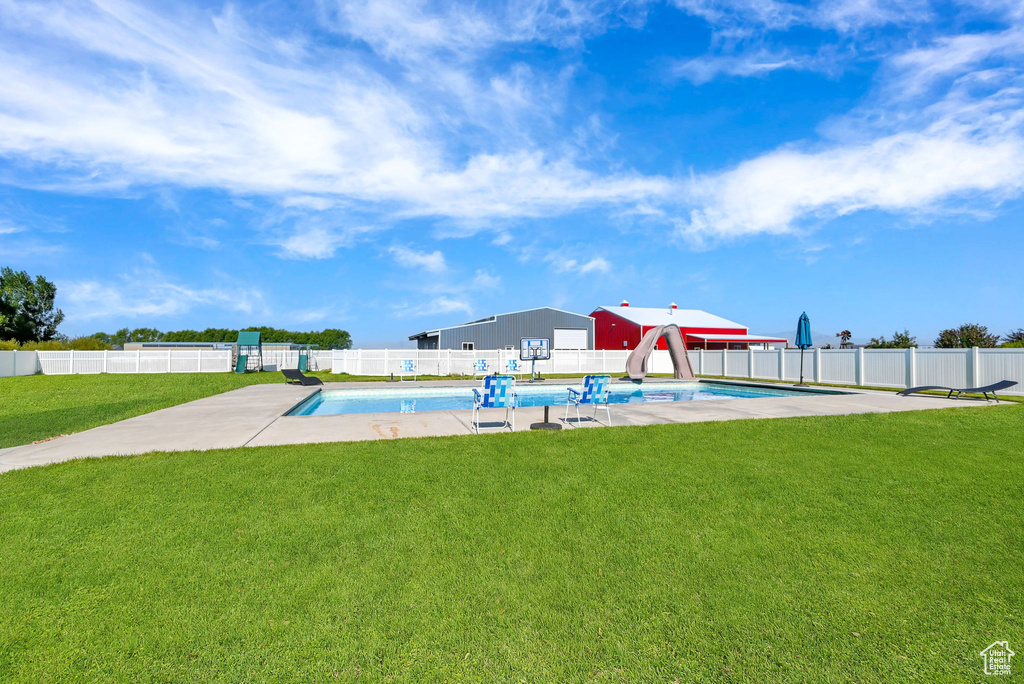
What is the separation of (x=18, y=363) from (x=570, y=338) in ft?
114

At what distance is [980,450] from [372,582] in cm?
839

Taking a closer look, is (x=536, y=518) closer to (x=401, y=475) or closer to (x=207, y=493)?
(x=401, y=475)

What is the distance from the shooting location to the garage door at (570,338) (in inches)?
1525

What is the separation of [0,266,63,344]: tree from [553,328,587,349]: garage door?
1797 inches

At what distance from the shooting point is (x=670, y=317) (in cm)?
4138

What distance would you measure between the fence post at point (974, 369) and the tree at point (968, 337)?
17.3m

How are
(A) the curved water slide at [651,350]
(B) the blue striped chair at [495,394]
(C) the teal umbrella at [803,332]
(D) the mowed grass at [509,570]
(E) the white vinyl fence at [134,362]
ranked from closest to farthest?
(D) the mowed grass at [509,570]
(B) the blue striped chair at [495,394]
(C) the teal umbrella at [803,332]
(A) the curved water slide at [651,350]
(E) the white vinyl fence at [134,362]

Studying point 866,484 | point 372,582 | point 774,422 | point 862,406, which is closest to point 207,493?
point 372,582

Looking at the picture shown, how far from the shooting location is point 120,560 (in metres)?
3.54

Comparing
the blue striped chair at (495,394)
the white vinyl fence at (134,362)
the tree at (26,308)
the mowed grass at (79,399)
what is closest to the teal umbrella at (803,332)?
the blue striped chair at (495,394)

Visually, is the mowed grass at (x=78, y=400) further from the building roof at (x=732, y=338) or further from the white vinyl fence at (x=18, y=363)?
the building roof at (x=732, y=338)

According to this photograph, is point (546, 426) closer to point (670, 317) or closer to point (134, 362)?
point (134, 362)

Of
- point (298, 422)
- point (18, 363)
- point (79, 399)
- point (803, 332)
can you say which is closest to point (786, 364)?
point (803, 332)

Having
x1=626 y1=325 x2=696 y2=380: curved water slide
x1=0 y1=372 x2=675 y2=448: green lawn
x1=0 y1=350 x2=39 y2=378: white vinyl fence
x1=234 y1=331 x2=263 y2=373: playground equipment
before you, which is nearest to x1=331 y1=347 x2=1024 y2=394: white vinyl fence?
x1=0 y1=372 x2=675 y2=448: green lawn
